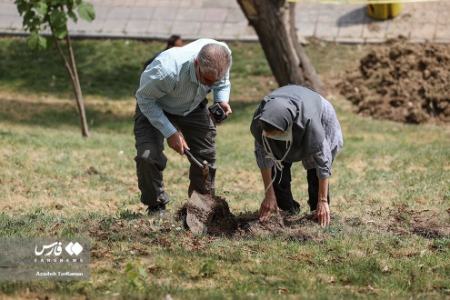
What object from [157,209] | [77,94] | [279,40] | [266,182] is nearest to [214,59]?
[266,182]

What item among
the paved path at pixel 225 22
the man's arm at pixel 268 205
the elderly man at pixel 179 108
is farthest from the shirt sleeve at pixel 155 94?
the paved path at pixel 225 22

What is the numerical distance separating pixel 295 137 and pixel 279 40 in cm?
828

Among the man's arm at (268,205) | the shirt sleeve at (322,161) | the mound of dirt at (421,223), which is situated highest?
the shirt sleeve at (322,161)

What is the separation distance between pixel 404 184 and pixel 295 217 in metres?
2.99

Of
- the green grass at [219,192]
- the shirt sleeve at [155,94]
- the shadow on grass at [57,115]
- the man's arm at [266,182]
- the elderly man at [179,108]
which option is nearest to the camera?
the green grass at [219,192]

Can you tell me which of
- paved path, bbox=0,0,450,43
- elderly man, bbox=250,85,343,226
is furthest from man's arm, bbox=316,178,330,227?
paved path, bbox=0,0,450,43

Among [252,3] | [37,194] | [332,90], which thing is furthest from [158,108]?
[332,90]

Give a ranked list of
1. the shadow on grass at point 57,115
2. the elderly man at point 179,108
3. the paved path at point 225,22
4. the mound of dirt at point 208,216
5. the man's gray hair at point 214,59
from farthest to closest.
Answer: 1. the paved path at point 225,22
2. the shadow on grass at point 57,115
3. the mound of dirt at point 208,216
4. the elderly man at point 179,108
5. the man's gray hair at point 214,59

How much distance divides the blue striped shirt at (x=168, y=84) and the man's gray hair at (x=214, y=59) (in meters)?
0.24

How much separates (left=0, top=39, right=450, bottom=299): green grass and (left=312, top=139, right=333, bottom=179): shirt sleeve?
1.70ft

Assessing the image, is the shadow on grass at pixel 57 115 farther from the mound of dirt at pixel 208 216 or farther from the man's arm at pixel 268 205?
the man's arm at pixel 268 205

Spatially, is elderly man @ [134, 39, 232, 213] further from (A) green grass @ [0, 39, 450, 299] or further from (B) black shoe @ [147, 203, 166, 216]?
(A) green grass @ [0, 39, 450, 299]

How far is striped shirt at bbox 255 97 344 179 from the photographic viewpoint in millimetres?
6828

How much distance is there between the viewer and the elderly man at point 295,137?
641 centimetres
